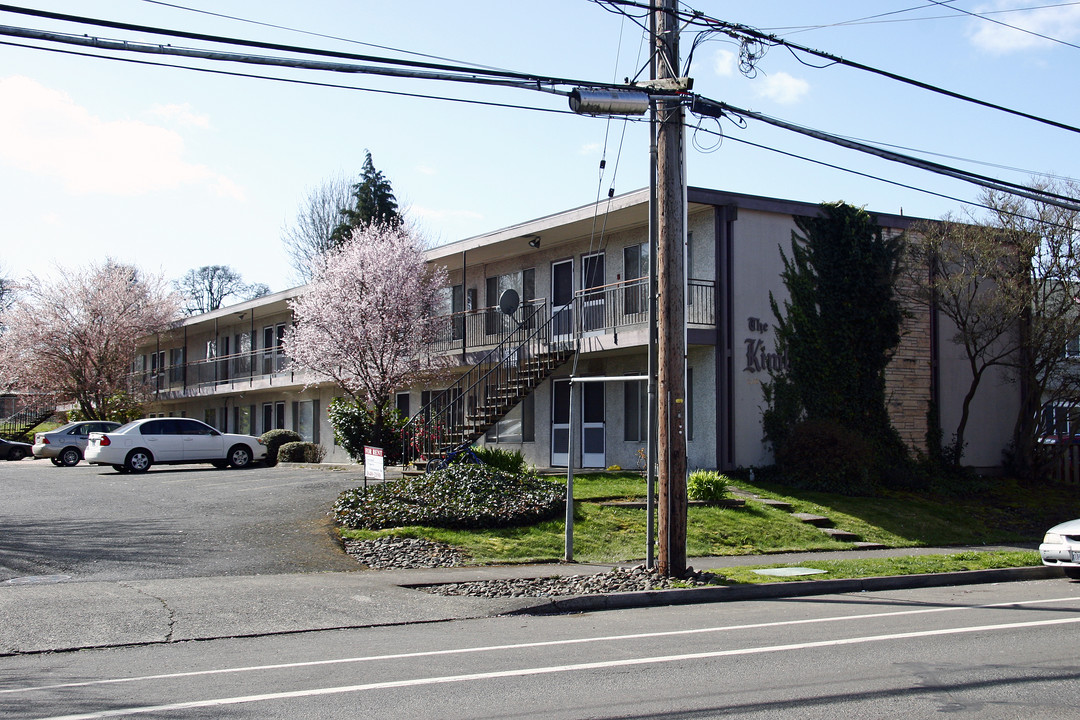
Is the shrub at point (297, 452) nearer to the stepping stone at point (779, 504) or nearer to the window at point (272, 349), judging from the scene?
the window at point (272, 349)

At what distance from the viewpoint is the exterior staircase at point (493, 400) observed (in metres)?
21.1

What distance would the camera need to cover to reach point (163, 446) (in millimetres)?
26391

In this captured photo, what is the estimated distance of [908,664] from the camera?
709cm

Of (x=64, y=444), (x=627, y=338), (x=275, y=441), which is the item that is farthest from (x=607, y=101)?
(x=64, y=444)

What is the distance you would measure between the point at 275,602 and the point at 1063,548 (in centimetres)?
985

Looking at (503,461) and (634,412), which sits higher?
(634,412)

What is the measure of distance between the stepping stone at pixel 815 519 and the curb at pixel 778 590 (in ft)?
12.7

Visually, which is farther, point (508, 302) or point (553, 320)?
point (508, 302)

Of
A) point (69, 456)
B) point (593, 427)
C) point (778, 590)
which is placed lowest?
point (778, 590)

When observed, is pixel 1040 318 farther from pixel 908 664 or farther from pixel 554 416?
pixel 908 664

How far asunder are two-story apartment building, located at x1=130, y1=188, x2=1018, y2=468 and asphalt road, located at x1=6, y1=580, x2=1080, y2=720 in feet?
21.9

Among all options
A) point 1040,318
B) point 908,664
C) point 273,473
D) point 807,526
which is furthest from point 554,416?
point 908,664

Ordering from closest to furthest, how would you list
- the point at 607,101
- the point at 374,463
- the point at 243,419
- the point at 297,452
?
the point at 607,101, the point at 374,463, the point at 297,452, the point at 243,419

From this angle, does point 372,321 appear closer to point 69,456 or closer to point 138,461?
point 138,461
